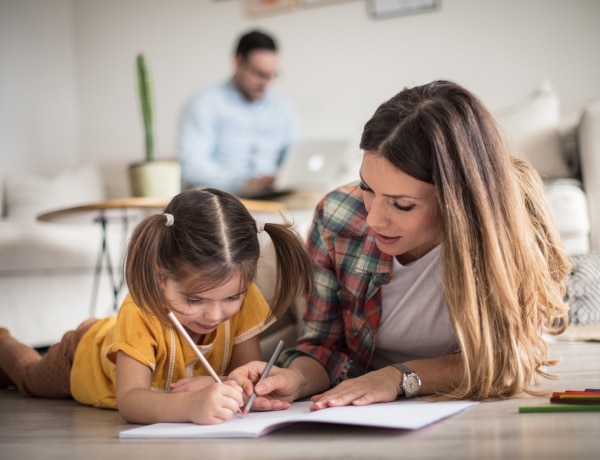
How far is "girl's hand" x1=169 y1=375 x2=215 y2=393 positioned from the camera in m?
1.27

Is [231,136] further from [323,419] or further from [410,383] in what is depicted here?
[323,419]

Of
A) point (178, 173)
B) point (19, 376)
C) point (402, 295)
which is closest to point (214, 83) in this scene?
point (178, 173)

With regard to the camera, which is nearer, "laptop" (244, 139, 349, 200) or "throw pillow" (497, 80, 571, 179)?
"throw pillow" (497, 80, 571, 179)

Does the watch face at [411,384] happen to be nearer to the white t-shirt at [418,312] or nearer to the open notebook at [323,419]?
the open notebook at [323,419]

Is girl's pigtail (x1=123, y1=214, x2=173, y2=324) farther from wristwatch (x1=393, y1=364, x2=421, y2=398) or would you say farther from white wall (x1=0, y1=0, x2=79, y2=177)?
white wall (x1=0, y1=0, x2=79, y2=177)

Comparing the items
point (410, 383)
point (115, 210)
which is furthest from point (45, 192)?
point (410, 383)

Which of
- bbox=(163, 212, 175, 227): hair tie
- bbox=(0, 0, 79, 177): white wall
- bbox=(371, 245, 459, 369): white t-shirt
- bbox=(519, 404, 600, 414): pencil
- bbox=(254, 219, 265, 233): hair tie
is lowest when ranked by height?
bbox=(519, 404, 600, 414): pencil

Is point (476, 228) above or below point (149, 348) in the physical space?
above

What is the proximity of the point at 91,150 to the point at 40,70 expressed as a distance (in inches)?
22.3

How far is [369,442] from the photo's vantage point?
0.95 metres

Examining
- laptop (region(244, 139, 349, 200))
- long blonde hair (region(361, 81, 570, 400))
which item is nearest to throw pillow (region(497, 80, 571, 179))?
laptop (region(244, 139, 349, 200))

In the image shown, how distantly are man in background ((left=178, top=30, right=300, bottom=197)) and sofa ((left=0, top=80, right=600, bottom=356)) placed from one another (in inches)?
24.5

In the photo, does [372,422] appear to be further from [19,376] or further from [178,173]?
[178,173]

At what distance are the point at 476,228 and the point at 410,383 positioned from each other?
0.27 m
